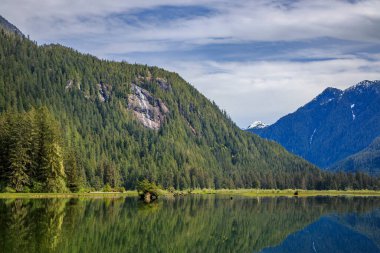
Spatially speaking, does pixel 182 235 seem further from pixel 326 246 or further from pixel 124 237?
pixel 326 246

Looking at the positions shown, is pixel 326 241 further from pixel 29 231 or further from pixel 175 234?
pixel 29 231

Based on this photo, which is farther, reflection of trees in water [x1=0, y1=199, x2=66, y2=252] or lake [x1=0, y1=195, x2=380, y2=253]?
lake [x1=0, y1=195, x2=380, y2=253]

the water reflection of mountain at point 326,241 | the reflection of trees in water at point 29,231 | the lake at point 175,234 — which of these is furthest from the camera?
the water reflection of mountain at point 326,241

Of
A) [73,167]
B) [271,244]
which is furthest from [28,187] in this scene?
[271,244]

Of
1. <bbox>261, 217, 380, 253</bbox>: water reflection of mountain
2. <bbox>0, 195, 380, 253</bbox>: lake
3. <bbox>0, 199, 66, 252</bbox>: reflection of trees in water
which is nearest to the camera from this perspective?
<bbox>0, 199, 66, 252</bbox>: reflection of trees in water

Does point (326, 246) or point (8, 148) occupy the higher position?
point (8, 148)

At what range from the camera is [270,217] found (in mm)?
90375

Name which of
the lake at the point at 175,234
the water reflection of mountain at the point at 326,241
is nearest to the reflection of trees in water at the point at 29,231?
the lake at the point at 175,234

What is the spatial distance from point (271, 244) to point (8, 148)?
270 ft

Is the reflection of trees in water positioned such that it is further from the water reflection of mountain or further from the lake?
the water reflection of mountain

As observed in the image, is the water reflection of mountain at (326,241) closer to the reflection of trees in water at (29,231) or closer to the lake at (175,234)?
the lake at (175,234)

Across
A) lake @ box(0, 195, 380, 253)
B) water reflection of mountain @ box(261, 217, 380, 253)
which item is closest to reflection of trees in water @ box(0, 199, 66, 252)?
lake @ box(0, 195, 380, 253)

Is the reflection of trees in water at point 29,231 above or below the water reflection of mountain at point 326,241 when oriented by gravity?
above

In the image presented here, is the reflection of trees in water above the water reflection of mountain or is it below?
above
